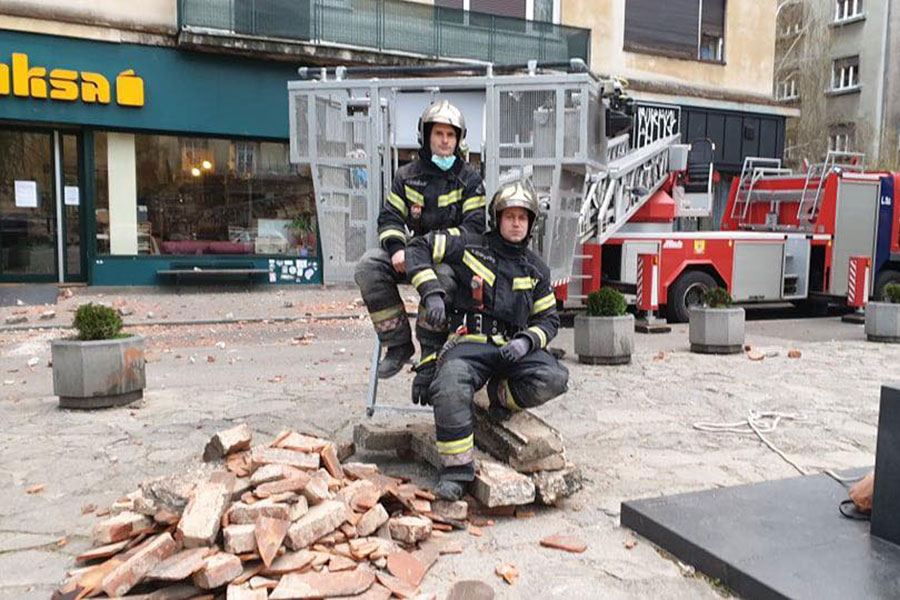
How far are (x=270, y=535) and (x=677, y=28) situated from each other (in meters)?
20.2

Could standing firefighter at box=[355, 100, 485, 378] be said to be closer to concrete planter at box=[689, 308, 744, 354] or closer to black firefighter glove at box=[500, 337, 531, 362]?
black firefighter glove at box=[500, 337, 531, 362]

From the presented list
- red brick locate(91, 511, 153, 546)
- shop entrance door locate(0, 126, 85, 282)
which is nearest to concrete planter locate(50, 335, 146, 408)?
red brick locate(91, 511, 153, 546)

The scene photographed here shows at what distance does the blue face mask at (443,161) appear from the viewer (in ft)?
16.4

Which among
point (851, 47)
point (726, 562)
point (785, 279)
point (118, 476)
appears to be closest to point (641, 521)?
point (726, 562)

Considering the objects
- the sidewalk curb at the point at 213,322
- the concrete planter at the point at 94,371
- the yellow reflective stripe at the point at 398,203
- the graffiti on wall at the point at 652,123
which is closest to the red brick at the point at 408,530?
the yellow reflective stripe at the point at 398,203

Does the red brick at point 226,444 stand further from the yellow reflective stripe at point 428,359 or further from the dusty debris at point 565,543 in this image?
the dusty debris at point 565,543

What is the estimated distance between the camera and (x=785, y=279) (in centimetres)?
1438

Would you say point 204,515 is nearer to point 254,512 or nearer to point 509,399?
point 254,512

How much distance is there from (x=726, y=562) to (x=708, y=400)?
12.9 feet

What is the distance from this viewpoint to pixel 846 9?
111 ft

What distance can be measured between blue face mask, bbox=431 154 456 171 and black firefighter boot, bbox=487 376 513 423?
55.3 inches

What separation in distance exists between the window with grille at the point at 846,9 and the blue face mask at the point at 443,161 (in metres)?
34.7

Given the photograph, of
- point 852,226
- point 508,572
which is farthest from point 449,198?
point 852,226

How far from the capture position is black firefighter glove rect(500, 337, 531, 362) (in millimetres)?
4316
